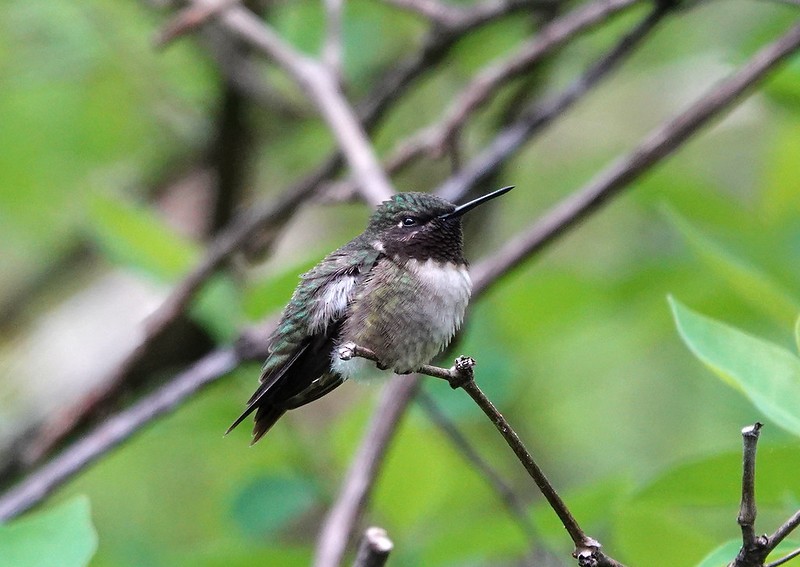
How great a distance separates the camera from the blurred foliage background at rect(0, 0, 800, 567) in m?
3.59

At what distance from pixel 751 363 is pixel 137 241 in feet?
7.34

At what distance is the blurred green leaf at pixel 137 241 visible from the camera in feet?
11.2

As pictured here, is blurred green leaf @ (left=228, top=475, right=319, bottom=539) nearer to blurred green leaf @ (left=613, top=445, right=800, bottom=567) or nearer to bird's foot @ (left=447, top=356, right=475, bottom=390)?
blurred green leaf @ (left=613, top=445, right=800, bottom=567)

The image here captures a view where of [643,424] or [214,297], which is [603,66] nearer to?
[214,297]

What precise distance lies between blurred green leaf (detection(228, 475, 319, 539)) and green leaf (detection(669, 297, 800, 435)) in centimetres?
204

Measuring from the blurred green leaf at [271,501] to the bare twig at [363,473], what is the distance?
73 centimetres

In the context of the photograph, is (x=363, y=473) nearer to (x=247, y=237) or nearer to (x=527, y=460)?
(x=247, y=237)

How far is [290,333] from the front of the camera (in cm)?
219

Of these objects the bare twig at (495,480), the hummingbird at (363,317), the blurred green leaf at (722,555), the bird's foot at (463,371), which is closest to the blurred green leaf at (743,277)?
the hummingbird at (363,317)

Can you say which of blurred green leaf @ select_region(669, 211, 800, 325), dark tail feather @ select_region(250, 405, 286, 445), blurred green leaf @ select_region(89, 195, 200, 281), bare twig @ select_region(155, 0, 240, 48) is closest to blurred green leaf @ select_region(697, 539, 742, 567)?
dark tail feather @ select_region(250, 405, 286, 445)

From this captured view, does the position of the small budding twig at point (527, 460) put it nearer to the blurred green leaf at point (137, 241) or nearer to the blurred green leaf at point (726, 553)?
the blurred green leaf at point (726, 553)

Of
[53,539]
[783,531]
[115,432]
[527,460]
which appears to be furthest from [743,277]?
[115,432]

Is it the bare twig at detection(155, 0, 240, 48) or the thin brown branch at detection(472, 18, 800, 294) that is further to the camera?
the bare twig at detection(155, 0, 240, 48)

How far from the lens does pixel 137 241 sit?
3.48 metres
